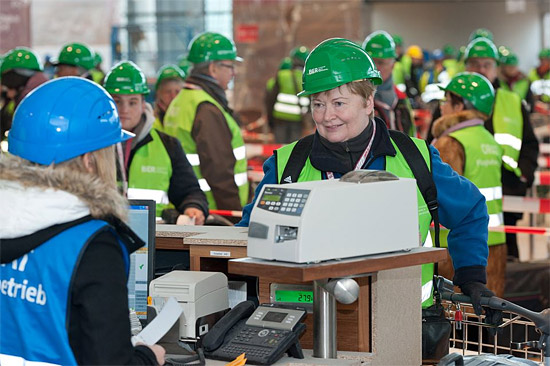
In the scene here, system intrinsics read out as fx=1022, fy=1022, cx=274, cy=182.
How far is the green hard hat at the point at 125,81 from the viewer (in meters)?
6.42

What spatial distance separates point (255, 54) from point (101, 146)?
15127mm

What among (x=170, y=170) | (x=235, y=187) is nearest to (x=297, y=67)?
(x=235, y=187)

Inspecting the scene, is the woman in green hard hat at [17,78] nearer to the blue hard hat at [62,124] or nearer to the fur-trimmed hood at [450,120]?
the fur-trimmed hood at [450,120]

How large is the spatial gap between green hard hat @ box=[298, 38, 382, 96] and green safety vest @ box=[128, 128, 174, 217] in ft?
7.52

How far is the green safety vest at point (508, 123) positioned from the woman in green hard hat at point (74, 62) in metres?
3.95

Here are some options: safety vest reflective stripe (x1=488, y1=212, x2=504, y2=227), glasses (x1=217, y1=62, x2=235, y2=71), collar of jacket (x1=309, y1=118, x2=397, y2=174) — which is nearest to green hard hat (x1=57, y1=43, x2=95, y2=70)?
glasses (x1=217, y1=62, x2=235, y2=71)

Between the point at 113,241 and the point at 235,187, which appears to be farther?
the point at 235,187

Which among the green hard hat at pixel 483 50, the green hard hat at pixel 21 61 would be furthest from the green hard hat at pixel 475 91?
the green hard hat at pixel 21 61

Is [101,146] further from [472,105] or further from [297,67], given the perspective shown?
[297,67]

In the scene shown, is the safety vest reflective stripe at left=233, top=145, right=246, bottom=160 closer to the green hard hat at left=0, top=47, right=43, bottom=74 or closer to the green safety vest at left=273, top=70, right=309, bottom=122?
the green hard hat at left=0, top=47, right=43, bottom=74

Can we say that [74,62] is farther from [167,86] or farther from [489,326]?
[489,326]

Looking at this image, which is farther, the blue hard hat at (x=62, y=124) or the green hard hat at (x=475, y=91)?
the green hard hat at (x=475, y=91)

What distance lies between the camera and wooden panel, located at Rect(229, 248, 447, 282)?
3.03m

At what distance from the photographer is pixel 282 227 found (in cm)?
311
